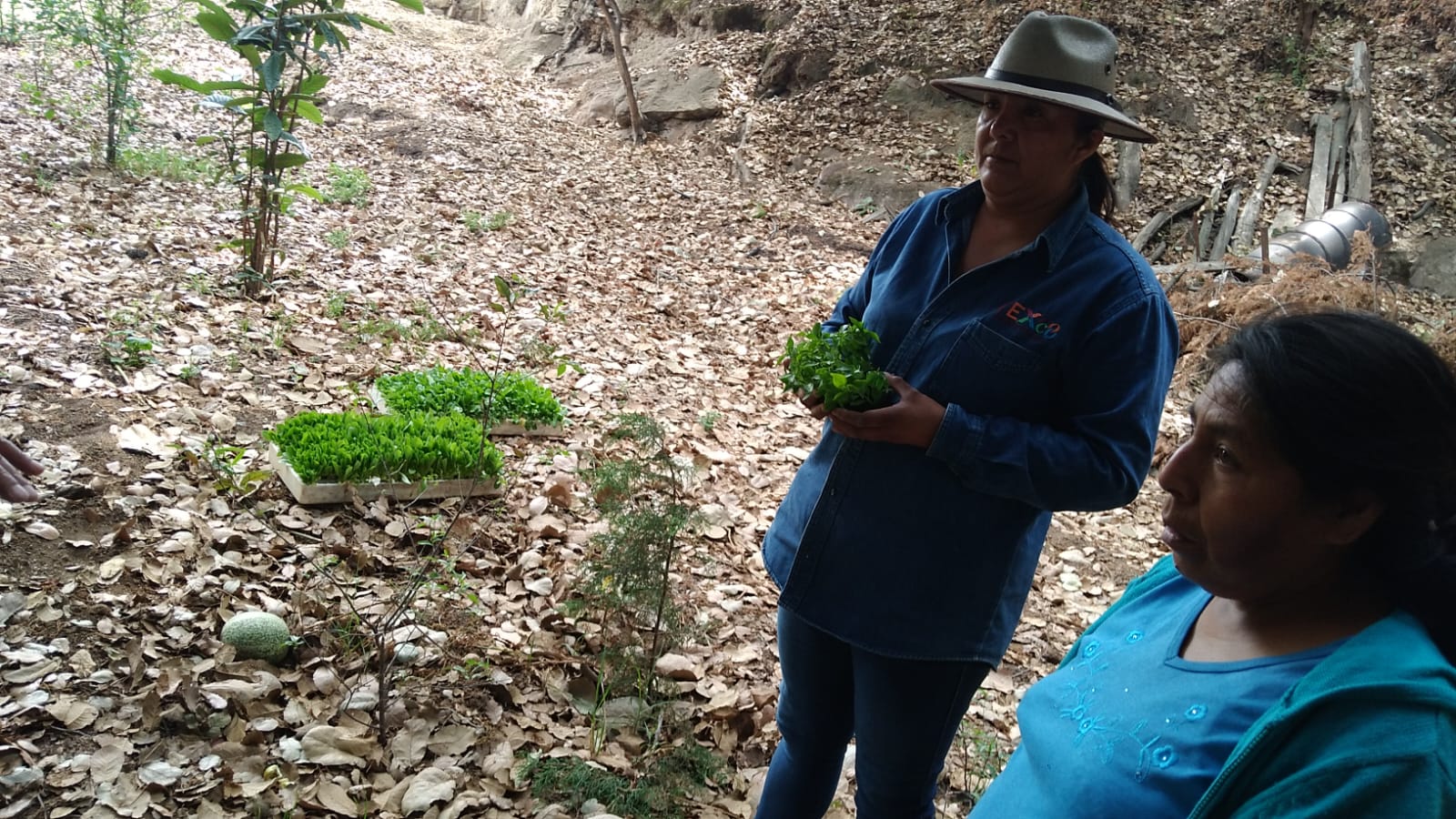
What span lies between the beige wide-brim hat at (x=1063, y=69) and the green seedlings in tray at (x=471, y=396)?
3.19 m

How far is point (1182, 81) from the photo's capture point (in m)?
11.1

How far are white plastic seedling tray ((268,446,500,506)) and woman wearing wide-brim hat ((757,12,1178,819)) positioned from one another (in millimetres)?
2088

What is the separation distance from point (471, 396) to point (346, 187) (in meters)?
4.58

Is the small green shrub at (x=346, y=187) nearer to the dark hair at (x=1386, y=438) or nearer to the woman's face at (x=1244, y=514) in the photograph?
the woman's face at (x=1244, y=514)

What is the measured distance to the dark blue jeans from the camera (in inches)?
75.0

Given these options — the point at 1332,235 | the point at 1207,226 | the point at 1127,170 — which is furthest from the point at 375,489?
the point at 1127,170

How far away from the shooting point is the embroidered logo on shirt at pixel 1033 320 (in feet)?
5.79

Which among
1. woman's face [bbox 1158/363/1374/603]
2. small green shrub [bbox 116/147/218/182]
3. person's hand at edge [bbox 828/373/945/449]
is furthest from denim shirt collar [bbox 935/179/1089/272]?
small green shrub [bbox 116/147/218/182]

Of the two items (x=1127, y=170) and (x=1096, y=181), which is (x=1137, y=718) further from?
(x=1127, y=170)

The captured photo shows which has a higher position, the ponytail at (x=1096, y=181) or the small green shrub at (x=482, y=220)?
the ponytail at (x=1096, y=181)

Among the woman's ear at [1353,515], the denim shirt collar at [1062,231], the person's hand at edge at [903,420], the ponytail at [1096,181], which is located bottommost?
the person's hand at edge at [903,420]

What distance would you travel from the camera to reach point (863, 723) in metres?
1.96

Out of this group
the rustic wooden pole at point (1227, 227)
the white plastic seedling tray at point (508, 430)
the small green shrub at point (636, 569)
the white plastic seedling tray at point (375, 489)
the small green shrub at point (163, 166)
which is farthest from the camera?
the rustic wooden pole at point (1227, 227)

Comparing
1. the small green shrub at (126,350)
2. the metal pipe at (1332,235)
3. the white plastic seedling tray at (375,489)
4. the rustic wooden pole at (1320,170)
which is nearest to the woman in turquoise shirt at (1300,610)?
the white plastic seedling tray at (375,489)
